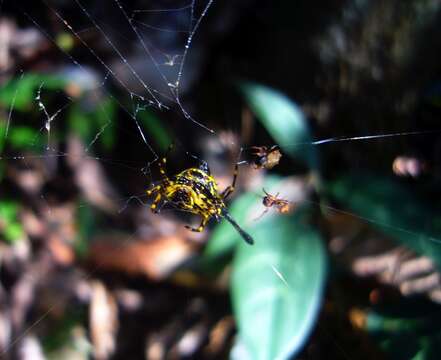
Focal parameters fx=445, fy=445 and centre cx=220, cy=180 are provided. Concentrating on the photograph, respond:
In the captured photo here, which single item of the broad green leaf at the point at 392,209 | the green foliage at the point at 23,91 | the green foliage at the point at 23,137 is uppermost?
the green foliage at the point at 23,91

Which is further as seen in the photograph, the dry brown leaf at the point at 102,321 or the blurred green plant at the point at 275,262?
the dry brown leaf at the point at 102,321

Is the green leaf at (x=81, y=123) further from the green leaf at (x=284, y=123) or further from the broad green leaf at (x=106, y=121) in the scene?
the green leaf at (x=284, y=123)

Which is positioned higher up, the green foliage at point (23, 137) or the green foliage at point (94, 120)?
the green foliage at point (23, 137)

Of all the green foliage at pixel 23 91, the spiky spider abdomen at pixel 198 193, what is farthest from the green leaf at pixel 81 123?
the spiky spider abdomen at pixel 198 193

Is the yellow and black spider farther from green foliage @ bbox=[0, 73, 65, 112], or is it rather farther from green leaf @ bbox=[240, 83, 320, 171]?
green foliage @ bbox=[0, 73, 65, 112]

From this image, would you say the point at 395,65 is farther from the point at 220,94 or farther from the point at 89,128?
the point at 89,128

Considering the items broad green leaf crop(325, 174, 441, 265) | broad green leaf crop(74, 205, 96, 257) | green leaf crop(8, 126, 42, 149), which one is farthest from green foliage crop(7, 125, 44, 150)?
broad green leaf crop(325, 174, 441, 265)
